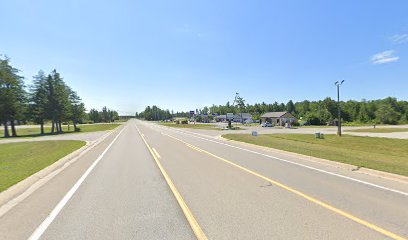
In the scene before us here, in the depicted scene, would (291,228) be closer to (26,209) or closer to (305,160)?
(26,209)

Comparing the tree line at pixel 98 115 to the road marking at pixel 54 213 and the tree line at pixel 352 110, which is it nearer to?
the tree line at pixel 352 110

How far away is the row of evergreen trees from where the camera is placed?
4441 centimetres

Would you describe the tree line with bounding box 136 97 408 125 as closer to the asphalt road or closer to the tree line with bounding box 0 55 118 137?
the tree line with bounding box 0 55 118 137

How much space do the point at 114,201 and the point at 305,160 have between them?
997 centimetres

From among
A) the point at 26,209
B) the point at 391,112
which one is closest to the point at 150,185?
the point at 26,209

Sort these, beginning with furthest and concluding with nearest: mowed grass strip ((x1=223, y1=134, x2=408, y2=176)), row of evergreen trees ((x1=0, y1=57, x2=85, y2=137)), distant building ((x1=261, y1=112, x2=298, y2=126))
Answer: distant building ((x1=261, y1=112, x2=298, y2=126))
row of evergreen trees ((x1=0, y1=57, x2=85, y2=137))
mowed grass strip ((x1=223, y1=134, x2=408, y2=176))

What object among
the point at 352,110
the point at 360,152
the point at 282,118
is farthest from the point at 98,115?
the point at 360,152

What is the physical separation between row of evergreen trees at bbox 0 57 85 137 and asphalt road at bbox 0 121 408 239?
46.9m

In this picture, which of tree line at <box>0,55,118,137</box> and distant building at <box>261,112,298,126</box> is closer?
tree line at <box>0,55,118,137</box>

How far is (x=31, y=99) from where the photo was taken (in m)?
51.4

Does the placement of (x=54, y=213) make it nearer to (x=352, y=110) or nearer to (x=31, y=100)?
(x=31, y=100)

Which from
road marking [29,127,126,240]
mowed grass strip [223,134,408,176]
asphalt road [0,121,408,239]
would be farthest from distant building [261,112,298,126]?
road marking [29,127,126,240]

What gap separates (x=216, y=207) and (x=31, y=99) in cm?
5958

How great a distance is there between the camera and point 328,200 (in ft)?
20.3
